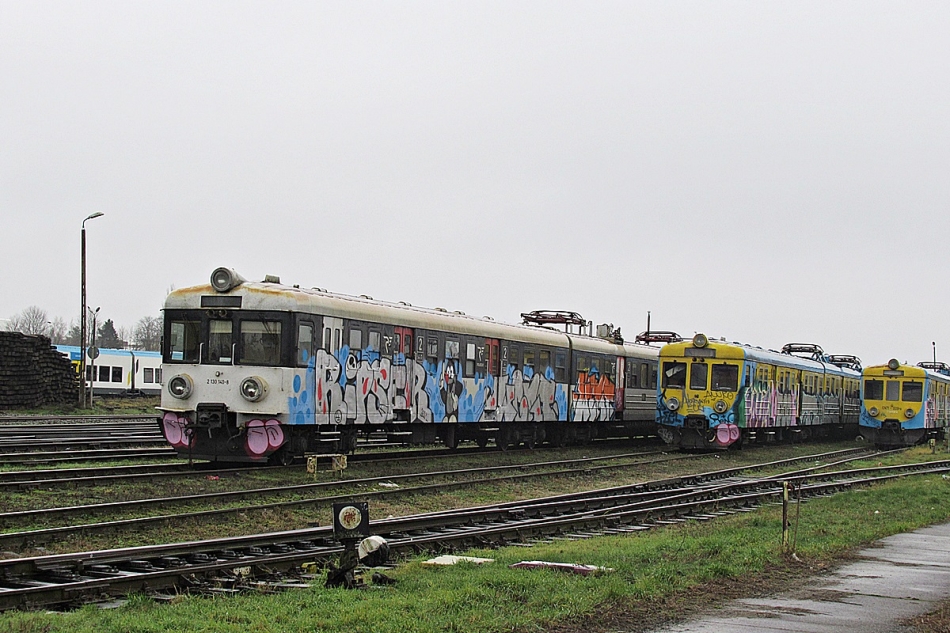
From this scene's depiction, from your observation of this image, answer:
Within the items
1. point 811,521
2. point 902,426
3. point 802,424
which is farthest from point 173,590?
point 902,426

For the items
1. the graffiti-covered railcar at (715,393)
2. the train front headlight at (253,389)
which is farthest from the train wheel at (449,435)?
the graffiti-covered railcar at (715,393)

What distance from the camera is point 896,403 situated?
38906mm

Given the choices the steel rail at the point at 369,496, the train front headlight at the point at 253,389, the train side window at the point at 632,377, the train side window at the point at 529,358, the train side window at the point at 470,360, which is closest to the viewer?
the steel rail at the point at 369,496

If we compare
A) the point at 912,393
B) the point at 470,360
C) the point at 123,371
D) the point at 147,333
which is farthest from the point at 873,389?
the point at 147,333

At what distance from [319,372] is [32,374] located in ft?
83.4

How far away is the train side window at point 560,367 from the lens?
30.2 m

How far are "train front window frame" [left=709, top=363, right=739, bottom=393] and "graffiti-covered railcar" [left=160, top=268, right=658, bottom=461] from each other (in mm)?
5523

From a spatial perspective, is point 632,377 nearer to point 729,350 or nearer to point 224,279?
point 729,350

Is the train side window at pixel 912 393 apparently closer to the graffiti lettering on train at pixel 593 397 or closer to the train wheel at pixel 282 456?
the graffiti lettering on train at pixel 593 397

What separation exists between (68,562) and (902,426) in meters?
34.3

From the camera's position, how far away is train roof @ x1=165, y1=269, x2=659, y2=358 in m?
20.2

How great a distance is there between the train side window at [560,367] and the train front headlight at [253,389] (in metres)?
11.9

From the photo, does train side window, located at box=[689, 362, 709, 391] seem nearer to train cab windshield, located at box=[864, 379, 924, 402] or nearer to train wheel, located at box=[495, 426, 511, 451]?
train wheel, located at box=[495, 426, 511, 451]

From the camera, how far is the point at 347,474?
20.5 metres
